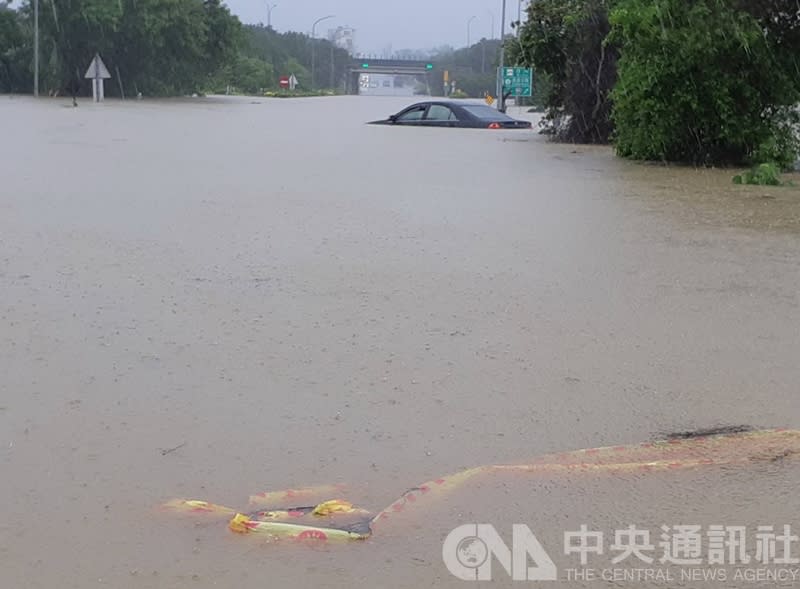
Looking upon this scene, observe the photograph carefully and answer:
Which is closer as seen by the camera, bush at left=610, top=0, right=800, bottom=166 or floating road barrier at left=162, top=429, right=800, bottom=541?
floating road barrier at left=162, top=429, right=800, bottom=541

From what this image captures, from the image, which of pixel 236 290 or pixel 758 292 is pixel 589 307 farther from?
pixel 236 290

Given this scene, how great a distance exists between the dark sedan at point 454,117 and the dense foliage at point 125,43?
25.6m

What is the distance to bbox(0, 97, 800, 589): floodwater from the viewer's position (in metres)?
3.14

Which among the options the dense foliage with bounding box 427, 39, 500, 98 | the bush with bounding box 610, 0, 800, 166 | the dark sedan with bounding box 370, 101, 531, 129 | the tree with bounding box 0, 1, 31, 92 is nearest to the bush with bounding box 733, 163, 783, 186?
the bush with bounding box 610, 0, 800, 166

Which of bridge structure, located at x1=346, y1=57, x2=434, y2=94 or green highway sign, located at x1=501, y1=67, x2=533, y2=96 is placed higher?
bridge structure, located at x1=346, y1=57, x2=434, y2=94

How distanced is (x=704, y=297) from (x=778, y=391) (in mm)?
1632

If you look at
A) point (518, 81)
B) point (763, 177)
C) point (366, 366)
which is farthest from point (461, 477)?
point (518, 81)

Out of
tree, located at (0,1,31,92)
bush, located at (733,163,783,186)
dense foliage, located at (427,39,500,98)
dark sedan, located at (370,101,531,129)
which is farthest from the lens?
dense foliage, located at (427,39,500,98)

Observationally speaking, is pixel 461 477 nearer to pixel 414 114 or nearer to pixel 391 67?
pixel 414 114

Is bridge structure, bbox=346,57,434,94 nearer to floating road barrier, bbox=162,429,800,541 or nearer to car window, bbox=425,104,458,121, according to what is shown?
car window, bbox=425,104,458,121

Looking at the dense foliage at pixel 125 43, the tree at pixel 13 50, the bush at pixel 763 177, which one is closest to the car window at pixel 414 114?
the bush at pixel 763 177

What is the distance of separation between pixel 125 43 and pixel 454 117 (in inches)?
1153

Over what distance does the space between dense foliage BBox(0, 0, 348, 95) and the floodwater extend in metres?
37.7

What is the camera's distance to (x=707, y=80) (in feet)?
43.0
